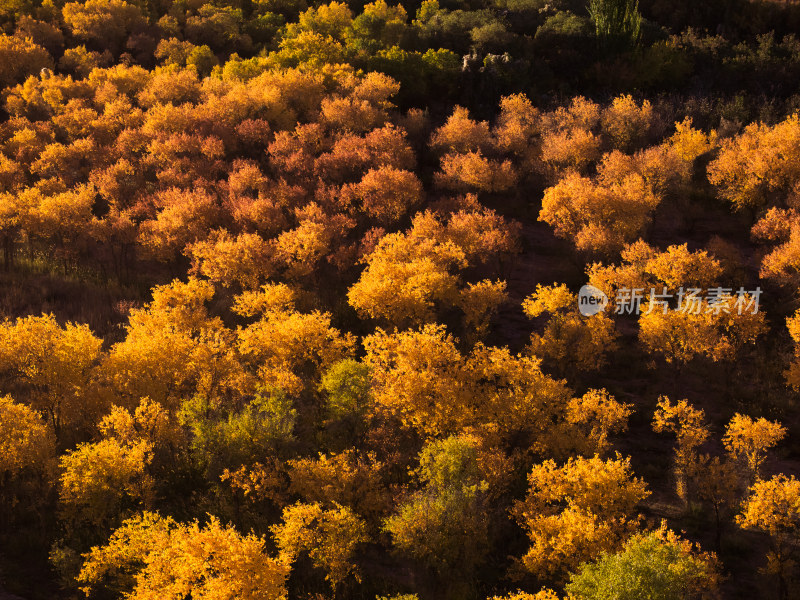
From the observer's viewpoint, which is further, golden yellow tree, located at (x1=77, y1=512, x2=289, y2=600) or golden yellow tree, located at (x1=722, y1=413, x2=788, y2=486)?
Result: golden yellow tree, located at (x1=722, y1=413, x2=788, y2=486)

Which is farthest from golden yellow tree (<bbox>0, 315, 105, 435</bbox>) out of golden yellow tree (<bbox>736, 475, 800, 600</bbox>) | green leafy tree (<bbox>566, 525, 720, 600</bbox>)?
golden yellow tree (<bbox>736, 475, 800, 600</bbox>)

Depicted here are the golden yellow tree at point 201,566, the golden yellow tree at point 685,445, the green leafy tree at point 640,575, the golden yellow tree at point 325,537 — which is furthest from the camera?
the golden yellow tree at point 685,445

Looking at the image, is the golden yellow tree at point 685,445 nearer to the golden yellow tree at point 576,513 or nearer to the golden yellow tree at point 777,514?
the golden yellow tree at point 777,514

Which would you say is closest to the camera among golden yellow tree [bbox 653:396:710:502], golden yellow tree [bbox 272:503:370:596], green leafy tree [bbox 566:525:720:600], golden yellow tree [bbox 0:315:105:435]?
green leafy tree [bbox 566:525:720:600]

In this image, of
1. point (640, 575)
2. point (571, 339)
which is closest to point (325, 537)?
point (640, 575)

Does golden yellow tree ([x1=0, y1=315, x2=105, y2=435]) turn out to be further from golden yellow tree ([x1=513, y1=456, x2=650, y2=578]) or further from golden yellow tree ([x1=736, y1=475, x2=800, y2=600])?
golden yellow tree ([x1=736, y1=475, x2=800, y2=600])

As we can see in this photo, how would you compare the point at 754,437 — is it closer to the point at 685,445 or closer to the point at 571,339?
the point at 685,445

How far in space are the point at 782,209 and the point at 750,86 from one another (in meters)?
40.4

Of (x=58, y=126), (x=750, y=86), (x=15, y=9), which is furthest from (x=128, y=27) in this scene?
(x=750, y=86)

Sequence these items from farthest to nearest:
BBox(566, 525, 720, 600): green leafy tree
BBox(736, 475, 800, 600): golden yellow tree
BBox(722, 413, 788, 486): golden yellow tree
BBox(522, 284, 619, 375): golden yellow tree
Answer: BBox(522, 284, 619, 375): golden yellow tree, BBox(722, 413, 788, 486): golden yellow tree, BBox(736, 475, 800, 600): golden yellow tree, BBox(566, 525, 720, 600): green leafy tree

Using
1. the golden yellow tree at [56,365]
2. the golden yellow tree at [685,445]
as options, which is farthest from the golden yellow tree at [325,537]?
the golden yellow tree at [685,445]

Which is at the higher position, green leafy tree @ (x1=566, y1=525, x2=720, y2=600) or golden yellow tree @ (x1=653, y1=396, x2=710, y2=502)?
green leafy tree @ (x1=566, y1=525, x2=720, y2=600)

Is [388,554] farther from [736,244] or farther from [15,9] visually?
[15,9]

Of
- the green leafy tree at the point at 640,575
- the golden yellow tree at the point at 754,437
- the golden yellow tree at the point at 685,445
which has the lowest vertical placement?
the golden yellow tree at the point at 685,445
